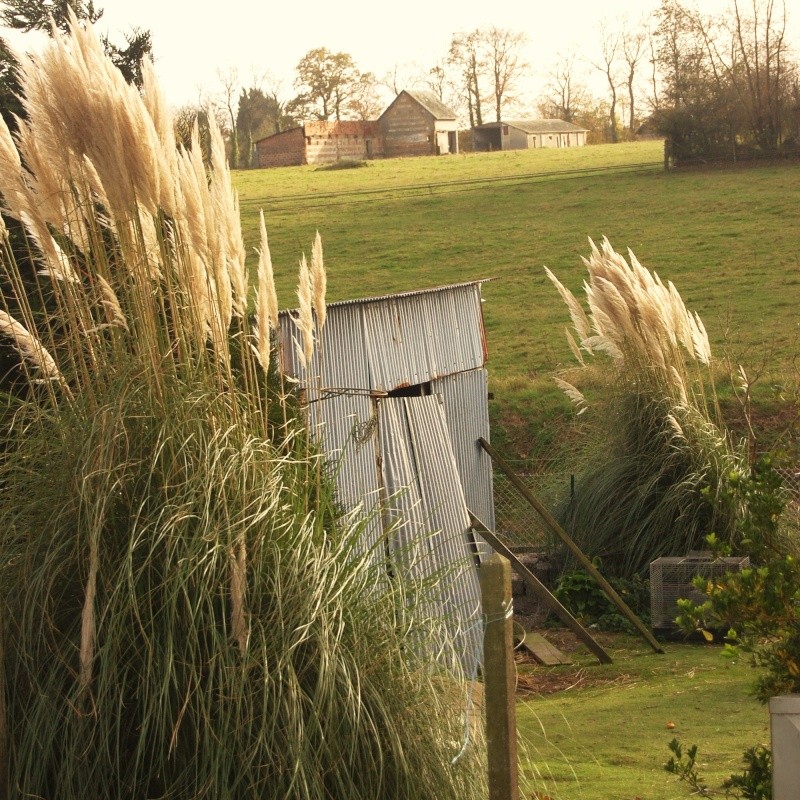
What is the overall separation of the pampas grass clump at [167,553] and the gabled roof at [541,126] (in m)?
51.7

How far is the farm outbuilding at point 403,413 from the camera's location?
6273 millimetres

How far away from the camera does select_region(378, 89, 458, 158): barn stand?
171ft

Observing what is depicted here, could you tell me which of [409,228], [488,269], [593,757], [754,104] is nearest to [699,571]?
[593,757]

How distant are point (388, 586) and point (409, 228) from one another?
26027 mm

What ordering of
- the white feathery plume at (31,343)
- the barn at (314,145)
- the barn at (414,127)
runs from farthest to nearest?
the barn at (414,127), the barn at (314,145), the white feathery plume at (31,343)

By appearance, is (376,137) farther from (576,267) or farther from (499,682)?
(499,682)

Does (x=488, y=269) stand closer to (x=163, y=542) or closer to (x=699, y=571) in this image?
(x=699, y=571)

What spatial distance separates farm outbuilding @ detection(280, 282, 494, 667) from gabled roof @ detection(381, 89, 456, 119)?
4644cm

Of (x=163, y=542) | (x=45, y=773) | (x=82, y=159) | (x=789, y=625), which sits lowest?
(x=45, y=773)

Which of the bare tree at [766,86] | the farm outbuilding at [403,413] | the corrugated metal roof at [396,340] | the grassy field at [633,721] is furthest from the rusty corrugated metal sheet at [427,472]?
the bare tree at [766,86]

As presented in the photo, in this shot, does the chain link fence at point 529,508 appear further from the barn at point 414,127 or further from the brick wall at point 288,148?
the barn at point 414,127

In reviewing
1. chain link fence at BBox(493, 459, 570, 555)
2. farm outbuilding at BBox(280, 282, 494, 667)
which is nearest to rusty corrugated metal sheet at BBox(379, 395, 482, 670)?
farm outbuilding at BBox(280, 282, 494, 667)

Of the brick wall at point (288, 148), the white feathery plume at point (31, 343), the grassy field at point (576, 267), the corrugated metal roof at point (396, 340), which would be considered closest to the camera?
the white feathery plume at point (31, 343)

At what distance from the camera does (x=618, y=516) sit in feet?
28.1
